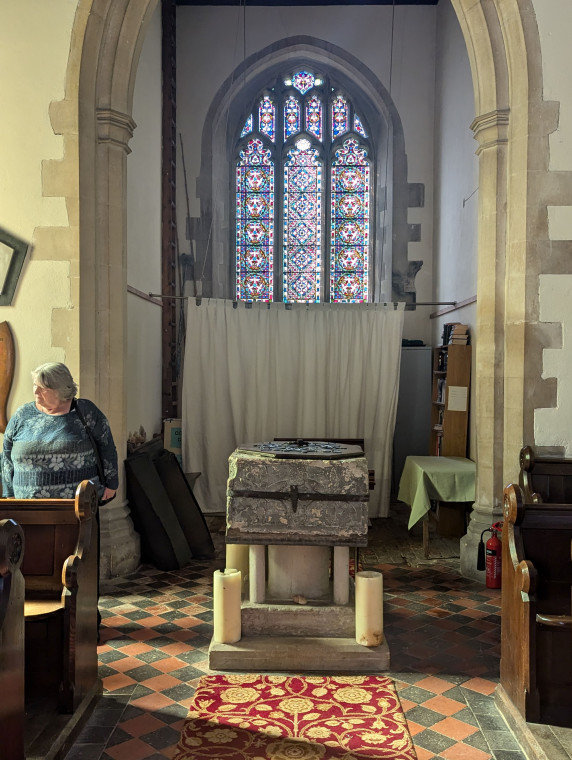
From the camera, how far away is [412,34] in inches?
335

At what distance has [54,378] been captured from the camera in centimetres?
332

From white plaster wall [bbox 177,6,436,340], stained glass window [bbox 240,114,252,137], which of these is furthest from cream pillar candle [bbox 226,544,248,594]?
stained glass window [bbox 240,114,252,137]

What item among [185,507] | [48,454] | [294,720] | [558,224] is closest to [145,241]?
[185,507]

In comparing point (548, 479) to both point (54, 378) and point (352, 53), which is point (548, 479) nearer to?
point (54, 378)

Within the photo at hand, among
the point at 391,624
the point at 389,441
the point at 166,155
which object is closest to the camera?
the point at 391,624

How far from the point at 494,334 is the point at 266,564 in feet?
7.30

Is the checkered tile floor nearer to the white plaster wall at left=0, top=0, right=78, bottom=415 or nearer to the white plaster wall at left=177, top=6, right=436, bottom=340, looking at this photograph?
the white plaster wall at left=0, top=0, right=78, bottom=415

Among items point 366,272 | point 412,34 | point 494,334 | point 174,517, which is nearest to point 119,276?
point 174,517

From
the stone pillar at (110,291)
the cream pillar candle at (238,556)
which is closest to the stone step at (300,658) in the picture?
the cream pillar candle at (238,556)

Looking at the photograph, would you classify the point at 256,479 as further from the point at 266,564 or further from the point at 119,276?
the point at 119,276

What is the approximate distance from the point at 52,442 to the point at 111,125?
252 cm

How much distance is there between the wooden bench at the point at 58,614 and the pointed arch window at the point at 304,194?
6124mm

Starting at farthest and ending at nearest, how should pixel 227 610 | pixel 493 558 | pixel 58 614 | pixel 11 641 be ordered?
pixel 493 558 < pixel 227 610 < pixel 58 614 < pixel 11 641

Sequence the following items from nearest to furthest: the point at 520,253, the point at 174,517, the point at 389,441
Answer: the point at 520,253, the point at 174,517, the point at 389,441
